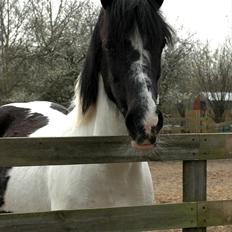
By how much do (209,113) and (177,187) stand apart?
1421 centimetres

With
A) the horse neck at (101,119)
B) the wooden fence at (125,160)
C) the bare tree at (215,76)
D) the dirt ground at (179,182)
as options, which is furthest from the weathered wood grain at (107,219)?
the bare tree at (215,76)

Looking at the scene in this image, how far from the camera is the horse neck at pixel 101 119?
115 inches

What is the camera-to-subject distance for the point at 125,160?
9.42 ft

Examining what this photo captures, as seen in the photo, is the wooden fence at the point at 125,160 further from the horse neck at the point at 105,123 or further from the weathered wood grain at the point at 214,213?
the horse neck at the point at 105,123

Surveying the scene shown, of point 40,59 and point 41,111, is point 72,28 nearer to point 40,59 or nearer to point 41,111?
point 40,59

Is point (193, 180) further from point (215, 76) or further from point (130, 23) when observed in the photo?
point (215, 76)

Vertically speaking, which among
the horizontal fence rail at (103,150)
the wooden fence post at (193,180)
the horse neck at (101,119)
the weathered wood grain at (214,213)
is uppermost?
the horse neck at (101,119)

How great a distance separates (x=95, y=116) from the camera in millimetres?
3092

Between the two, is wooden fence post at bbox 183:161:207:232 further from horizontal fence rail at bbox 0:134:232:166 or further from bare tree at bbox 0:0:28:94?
bare tree at bbox 0:0:28:94

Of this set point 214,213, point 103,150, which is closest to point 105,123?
point 103,150

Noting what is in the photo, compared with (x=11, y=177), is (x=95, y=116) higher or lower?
higher

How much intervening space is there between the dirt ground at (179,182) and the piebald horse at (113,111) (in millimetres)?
3415

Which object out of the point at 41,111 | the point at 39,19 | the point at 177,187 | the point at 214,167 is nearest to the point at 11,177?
the point at 41,111

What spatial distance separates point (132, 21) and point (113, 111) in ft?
2.11
